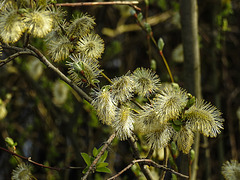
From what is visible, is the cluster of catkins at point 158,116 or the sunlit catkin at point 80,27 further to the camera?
the sunlit catkin at point 80,27

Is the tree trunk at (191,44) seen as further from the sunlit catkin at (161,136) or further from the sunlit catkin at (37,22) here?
the sunlit catkin at (37,22)

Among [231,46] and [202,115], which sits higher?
[231,46]

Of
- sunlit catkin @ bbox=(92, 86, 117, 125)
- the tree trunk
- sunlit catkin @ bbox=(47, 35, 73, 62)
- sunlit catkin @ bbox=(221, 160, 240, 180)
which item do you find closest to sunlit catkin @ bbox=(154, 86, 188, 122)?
sunlit catkin @ bbox=(92, 86, 117, 125)

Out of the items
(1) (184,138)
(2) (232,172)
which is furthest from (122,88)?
(2) (232,172)

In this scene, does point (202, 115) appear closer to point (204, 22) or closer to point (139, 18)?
point (139, 18)

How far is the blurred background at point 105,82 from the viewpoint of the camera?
2539 millimetres

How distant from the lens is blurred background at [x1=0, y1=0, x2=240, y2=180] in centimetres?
254

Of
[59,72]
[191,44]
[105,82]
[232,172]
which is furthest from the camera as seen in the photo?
[105,82]

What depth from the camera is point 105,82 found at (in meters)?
2.48

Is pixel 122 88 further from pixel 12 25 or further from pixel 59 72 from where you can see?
pixel 12 25

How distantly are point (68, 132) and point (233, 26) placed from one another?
6.18 feet

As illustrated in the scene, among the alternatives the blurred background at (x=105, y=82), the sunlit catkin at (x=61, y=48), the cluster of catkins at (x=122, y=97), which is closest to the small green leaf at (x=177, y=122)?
the cluster of catkins at (x=122, y=97)

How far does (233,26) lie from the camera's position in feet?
10.8

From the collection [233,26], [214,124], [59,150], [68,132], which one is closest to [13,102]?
[59,150]
